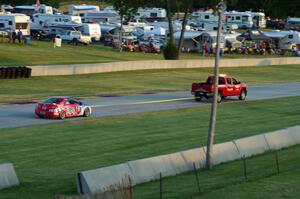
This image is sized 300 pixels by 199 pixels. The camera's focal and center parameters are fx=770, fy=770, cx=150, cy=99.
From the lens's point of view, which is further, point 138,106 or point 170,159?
point 138,106

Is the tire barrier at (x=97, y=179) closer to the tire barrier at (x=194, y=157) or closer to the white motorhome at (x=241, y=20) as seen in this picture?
the tire barrier at (x=194, y=157)

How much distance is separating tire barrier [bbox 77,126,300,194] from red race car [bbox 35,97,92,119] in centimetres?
1151

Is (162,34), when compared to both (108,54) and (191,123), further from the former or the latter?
(191,123)

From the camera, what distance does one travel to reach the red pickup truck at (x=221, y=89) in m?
48.4

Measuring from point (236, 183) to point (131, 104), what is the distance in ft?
73.1

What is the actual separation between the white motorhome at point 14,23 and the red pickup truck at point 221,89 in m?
47.6

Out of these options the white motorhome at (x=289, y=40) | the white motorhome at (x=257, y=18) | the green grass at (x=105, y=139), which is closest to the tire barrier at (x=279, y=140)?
the green grass at (x=105, y=139)

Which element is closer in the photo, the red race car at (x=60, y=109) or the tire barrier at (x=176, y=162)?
the tire barrier at (x=176, y=162)

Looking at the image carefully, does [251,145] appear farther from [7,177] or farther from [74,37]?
[74,37]

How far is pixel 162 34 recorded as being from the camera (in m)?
108

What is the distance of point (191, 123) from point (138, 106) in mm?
7038

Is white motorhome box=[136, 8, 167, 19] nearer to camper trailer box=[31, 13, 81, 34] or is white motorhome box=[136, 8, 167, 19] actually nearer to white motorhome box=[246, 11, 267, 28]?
white motorhome box=[246, 11, 267, 28]

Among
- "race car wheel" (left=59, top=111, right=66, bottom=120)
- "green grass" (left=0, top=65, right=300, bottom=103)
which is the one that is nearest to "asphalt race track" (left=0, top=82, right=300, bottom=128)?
"race car wheel" (left=59, top=111, right=66, bottom=120)

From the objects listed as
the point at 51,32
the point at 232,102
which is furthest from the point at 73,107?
the point at 51,32
